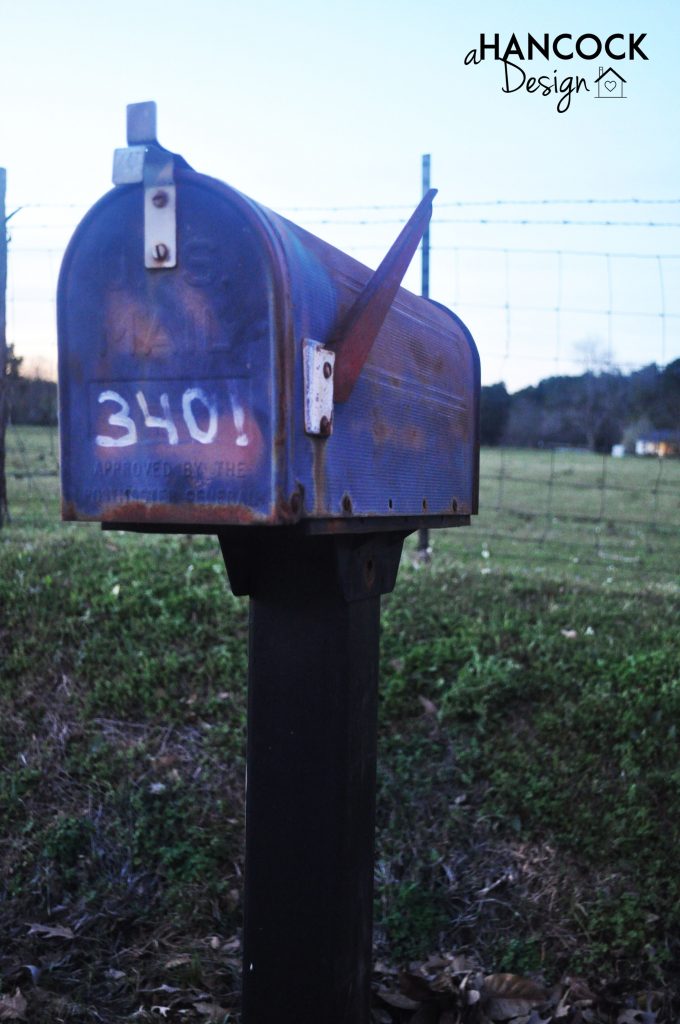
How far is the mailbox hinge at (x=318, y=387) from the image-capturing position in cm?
161

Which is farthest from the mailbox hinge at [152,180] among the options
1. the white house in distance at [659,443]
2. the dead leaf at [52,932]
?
the white house in distance at [659,443]

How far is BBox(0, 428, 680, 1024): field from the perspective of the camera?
3.10 metres

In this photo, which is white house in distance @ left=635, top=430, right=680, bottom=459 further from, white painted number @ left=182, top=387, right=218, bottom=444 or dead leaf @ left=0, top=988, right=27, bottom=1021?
white painted number @ left=182, top=387, right=218, bottom=444

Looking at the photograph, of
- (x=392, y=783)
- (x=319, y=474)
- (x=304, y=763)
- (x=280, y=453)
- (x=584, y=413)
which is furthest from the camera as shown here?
(x=584, y=413)

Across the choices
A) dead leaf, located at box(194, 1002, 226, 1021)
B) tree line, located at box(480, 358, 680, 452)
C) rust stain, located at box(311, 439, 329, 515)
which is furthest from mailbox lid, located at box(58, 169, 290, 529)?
tree line, located at box(480, 358, 680, 452)

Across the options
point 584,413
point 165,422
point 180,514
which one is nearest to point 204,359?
point 165,422

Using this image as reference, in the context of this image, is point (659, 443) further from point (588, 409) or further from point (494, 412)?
point (494, 412)

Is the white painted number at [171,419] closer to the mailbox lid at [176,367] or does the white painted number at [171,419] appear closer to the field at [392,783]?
the mailbox lid at [176,367]

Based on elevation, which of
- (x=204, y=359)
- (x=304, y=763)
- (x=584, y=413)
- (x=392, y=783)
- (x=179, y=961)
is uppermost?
(x=584, y=413)

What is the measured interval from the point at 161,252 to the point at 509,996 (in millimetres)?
2359

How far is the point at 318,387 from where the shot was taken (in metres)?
1.64

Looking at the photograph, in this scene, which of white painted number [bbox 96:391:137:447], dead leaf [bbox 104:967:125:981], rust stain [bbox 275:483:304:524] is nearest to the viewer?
rust stain [bbox 275:483:304:524]

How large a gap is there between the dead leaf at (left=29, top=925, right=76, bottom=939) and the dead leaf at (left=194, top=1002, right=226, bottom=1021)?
56 cm

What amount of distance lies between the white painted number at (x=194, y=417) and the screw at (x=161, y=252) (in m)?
0.22
